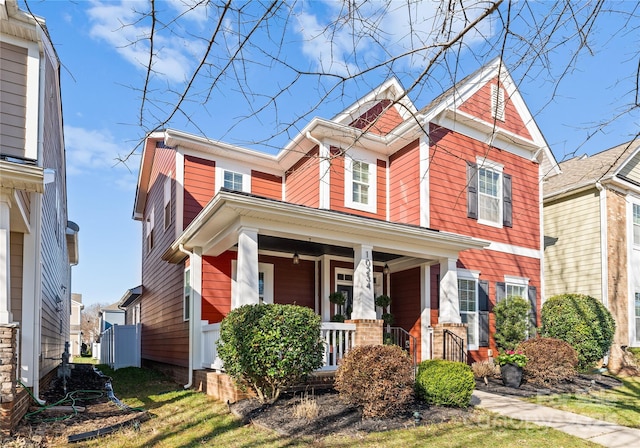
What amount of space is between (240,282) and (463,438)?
398 centimetres

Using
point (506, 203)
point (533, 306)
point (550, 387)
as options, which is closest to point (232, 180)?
point (506, 203)

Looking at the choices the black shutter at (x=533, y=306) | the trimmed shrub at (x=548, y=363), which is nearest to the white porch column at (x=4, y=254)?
the trimmed shrub at (x=548, y=363)

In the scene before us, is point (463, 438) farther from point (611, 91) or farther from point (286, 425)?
point (611, 91)

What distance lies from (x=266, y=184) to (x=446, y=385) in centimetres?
755

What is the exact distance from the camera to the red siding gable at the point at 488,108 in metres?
12.4

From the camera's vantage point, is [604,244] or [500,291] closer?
[500,291]

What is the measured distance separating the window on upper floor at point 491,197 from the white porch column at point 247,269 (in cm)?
637

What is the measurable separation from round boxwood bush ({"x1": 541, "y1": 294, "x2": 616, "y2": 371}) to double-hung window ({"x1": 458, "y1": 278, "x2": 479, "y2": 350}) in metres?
2.09

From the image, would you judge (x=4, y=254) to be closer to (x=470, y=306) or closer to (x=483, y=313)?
(x=470, y=306)

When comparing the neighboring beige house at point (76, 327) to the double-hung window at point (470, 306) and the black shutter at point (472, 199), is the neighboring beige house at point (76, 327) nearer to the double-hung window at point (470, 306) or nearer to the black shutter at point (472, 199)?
the double-hung window at point (470, 306)

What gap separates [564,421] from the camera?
6773mm

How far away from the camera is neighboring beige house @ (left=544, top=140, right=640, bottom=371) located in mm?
14205

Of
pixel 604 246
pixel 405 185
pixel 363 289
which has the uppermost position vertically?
pixel 405 185

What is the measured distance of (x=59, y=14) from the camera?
3061 mm
